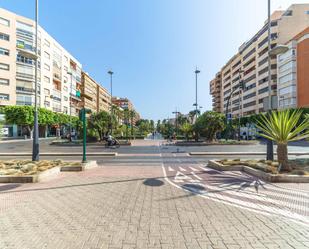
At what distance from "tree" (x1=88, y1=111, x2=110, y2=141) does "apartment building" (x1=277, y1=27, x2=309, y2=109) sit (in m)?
45.6

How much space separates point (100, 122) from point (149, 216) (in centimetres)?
2564

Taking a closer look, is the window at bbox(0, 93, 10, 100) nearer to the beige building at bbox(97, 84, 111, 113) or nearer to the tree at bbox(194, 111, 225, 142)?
the tree at bbox(194, 111, 225, 142)

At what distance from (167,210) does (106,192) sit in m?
2.38

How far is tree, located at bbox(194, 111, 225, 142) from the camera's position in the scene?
2759cm

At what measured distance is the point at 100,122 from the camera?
28766 mm

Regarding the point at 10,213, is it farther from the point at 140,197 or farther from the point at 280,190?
the point at 280,190

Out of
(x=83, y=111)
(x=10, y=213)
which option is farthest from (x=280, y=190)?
(x=83, y=111)

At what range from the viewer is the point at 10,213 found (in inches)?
183

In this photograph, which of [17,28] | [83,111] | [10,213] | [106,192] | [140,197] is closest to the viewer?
[10,213]

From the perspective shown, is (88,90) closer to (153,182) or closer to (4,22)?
(4,22)

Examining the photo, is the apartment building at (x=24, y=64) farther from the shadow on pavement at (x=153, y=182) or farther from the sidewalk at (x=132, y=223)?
the sidewalk at (x=132, y=223)

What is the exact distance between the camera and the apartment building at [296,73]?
1884 inches

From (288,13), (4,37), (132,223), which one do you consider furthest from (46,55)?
(288,13)

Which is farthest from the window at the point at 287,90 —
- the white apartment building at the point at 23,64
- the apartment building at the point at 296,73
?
the white apartment building at the point at 23,64
